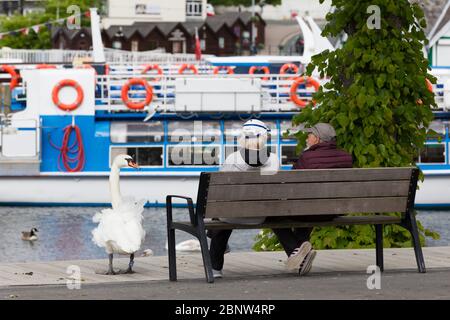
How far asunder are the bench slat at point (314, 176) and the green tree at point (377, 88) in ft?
10.7

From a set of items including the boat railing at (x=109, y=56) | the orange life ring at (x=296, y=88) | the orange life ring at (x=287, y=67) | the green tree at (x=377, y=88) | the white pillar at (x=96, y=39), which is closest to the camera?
the green tree at (x=377, y=88)

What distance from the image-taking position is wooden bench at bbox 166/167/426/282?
37.8 feet

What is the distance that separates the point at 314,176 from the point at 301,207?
0.27 m

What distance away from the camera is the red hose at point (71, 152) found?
113ft

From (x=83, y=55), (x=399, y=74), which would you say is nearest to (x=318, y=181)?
(x=399, y=74)

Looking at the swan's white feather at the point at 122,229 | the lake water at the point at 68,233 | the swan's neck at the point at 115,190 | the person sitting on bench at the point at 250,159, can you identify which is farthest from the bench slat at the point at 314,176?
the lake water at the point at 68,233

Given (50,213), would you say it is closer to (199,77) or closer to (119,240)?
(199,77)

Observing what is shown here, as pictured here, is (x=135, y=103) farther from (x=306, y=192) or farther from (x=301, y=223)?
(x=306, y=192)

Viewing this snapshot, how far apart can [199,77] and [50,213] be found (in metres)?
4.79

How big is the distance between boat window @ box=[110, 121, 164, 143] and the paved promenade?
67.2 feet

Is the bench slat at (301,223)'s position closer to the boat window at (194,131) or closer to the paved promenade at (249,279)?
the paved promenade at (249,279)

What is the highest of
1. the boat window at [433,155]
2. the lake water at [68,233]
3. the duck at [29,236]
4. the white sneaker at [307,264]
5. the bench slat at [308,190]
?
the bench slat at [308,190]

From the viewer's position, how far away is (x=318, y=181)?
11.8 metres

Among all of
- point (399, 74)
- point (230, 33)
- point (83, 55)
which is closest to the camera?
point (399, 74)
